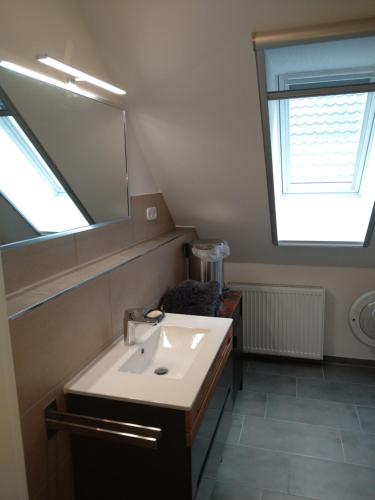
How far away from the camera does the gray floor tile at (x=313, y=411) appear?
2635mm

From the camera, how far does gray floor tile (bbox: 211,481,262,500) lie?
6.75 feet

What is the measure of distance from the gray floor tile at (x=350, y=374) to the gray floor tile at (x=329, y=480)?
95 centimetres

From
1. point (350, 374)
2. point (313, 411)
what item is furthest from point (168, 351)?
point (350, 374)

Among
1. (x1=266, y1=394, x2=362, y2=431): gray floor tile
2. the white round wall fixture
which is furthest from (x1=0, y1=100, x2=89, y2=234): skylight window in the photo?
the white round wall fixture

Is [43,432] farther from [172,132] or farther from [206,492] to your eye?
[172,132]

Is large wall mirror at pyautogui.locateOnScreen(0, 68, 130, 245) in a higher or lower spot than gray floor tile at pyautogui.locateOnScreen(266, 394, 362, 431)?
higher

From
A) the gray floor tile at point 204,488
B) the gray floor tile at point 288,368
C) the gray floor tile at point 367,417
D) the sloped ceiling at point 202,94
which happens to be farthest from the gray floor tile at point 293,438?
the sloped ceiling at point 202,94

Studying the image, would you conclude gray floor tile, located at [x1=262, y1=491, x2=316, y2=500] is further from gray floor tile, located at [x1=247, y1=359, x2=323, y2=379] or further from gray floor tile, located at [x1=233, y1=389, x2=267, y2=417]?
gray floor tile, located at [x1=247, y1=359, x2=323, y2=379]

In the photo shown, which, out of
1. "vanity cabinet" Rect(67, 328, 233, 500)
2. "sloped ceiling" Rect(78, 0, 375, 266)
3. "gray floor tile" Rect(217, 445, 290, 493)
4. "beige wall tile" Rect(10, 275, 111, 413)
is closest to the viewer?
"beige wall tile" Rect(10, 275, 111, 413)

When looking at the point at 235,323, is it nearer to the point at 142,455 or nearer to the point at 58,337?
the point at 142,455

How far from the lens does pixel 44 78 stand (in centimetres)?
158

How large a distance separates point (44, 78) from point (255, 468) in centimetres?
218

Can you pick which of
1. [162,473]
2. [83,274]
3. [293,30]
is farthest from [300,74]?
[162,473]

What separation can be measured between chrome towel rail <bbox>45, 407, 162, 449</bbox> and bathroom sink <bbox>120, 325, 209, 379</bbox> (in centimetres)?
39
